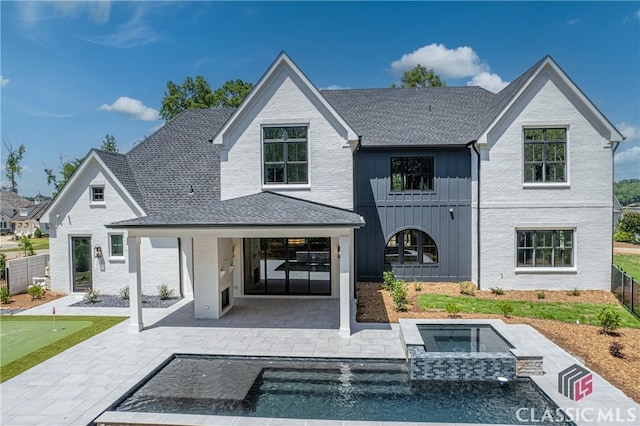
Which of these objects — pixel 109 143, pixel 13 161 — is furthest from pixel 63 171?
pixel 13 161

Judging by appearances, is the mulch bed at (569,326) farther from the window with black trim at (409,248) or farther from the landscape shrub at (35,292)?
the landscape shrub at (35,292)

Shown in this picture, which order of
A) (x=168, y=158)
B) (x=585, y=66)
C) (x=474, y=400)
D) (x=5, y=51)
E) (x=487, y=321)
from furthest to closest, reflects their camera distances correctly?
(x=168, y=158), (x=585, y=66), (x=5, y=51), (x=487, y=321), (x=474, y=400)

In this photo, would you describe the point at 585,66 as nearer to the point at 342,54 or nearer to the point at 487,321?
the point at 342,54

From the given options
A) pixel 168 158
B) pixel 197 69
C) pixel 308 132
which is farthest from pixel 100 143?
pixel 308 132

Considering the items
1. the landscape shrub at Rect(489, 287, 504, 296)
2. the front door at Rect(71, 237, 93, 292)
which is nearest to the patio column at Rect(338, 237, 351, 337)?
the landscape shrub at Rect(489, 287, 504, 296)

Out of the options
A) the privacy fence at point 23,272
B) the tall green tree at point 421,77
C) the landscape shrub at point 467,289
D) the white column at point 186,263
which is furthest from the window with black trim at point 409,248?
the tall green tree at point 421,77

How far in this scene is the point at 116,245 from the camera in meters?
17.1

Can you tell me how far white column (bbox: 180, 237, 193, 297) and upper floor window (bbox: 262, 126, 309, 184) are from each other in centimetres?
466

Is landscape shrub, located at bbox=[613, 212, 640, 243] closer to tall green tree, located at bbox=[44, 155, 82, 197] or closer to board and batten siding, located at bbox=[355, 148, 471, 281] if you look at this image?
board and batten siding, located at bbox=[355, 148, 471, 281]

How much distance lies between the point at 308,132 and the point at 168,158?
8207 millimetres

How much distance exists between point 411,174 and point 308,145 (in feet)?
20.1

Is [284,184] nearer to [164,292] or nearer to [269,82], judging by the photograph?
[269,82]

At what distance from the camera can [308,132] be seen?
605 inches

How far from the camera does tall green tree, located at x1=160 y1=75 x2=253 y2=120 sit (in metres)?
37.8
